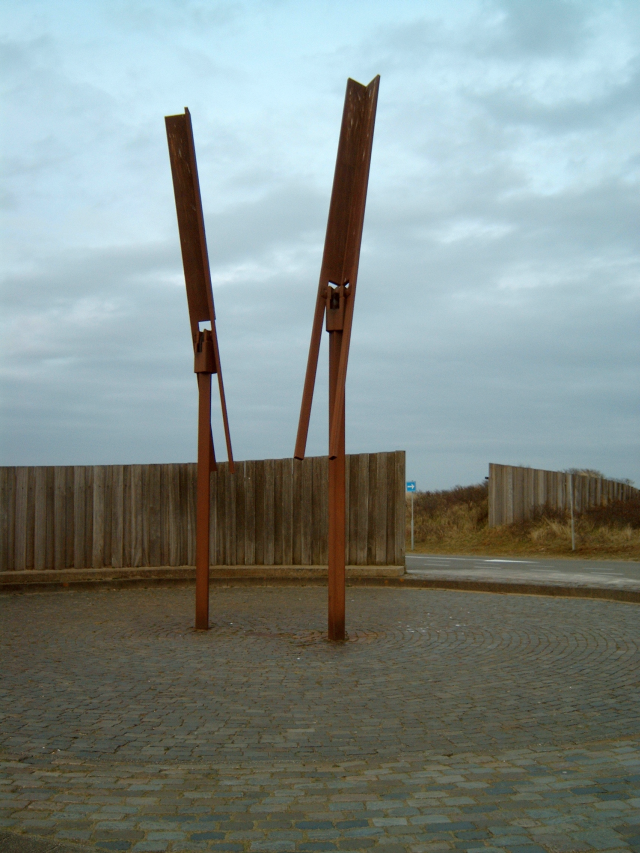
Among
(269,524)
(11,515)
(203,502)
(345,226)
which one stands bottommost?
(269,524)

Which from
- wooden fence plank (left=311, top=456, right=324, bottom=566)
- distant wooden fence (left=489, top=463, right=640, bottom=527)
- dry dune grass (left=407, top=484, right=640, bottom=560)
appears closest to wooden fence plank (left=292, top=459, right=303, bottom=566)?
wooden fence plank (left=311, top=456, right=324, bottom=566)

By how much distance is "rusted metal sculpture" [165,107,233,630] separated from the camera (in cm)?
896

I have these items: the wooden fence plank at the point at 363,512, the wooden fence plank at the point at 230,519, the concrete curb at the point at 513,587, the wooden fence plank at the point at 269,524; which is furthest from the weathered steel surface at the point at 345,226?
the wooden fence plank at the point at 230,519

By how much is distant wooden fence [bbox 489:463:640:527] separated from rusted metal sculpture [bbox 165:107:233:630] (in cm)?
1846

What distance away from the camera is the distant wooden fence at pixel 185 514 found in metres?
13.5

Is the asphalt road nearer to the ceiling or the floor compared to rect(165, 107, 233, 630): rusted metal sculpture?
nearer to the floor

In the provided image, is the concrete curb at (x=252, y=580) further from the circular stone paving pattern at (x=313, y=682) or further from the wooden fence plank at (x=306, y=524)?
the circular stone paving pattern at (x=313, y=682)

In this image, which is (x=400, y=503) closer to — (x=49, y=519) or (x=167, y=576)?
(x=167, y=576)

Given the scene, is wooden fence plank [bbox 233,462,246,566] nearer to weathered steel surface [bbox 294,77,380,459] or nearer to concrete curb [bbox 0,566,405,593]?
concrete curb [bbox 0,566,405,593]

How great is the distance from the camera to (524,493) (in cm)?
2745

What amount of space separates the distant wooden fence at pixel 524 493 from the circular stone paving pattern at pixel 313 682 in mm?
16796

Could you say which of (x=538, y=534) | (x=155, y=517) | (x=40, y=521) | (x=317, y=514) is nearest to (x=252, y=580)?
(x=317, y=514)

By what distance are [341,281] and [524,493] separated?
20571 mm

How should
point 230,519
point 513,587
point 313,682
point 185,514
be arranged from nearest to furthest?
point 313,682 < point 513,587 < point 185,514 < point 230,519
